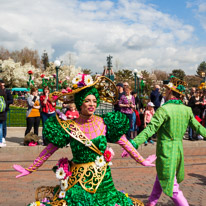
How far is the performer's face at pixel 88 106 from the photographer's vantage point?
10.7ft

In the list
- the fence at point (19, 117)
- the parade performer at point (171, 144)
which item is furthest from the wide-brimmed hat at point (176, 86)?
the fence at point (19, 117)

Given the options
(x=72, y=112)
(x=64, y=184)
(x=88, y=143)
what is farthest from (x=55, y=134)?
(x=72, y=112)

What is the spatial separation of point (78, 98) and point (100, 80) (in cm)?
33

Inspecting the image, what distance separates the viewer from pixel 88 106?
3.26 meters

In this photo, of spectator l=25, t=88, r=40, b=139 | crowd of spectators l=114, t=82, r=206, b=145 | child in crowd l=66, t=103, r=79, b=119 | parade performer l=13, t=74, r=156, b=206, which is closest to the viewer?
parade performer l=13, t=74, r=156, b=206

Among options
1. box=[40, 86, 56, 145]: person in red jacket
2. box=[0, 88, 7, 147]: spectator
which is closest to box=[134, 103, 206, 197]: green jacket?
box=[40, 86, 56, 145]: person in red jacket

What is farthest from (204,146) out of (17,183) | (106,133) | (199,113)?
(106,133)

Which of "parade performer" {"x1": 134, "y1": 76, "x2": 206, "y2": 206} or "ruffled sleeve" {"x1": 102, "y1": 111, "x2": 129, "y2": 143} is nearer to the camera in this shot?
"ruffled sleeve" {"x1": 102, "y1": 111, "x2": 129, "y2": 143}

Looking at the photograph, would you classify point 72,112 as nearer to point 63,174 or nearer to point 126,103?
point 126,103

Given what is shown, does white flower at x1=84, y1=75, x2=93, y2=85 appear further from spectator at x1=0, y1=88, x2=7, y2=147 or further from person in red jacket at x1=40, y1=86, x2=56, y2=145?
spectator at x1=0, y1=88, x2=7, y2=147

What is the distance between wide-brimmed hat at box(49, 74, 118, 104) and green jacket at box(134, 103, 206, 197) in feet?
2.22

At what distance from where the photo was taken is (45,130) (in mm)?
3203

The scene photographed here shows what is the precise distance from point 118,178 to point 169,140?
2611 mm

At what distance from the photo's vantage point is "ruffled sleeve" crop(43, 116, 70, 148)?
125 inches
